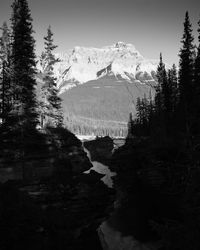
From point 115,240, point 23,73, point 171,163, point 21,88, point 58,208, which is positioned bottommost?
point 115,240

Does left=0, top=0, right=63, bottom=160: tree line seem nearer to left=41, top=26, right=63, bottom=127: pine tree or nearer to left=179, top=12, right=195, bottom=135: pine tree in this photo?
left=41, top=26, right=63, bottom=127: pine tree

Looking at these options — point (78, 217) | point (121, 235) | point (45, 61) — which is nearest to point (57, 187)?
point (78, 217)

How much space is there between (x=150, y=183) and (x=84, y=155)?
34.8ft

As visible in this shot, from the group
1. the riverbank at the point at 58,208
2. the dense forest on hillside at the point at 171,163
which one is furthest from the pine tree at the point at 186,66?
the riverbank at the point at 58,208

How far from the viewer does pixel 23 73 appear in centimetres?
2902

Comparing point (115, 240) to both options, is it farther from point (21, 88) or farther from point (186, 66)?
point (186, 66)

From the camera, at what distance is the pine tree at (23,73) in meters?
28.0

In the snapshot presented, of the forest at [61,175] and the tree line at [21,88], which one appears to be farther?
the tree line at [21,88]

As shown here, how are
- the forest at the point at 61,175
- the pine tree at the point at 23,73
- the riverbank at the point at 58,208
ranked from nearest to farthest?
the forest at the point at 61,175
the riverbank at the point at 58,208
the pine tree at the point at 23,73

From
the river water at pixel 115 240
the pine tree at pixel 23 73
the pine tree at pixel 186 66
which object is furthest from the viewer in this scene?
the pine tree at pixel 186 66

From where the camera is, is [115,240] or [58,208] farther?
[58,208]

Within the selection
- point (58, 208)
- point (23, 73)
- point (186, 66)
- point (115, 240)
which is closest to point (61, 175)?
point (58, 208)

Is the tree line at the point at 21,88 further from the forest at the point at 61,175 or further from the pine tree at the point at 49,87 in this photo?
the pine tree at the point at 49,87

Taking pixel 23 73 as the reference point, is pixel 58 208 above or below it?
below
